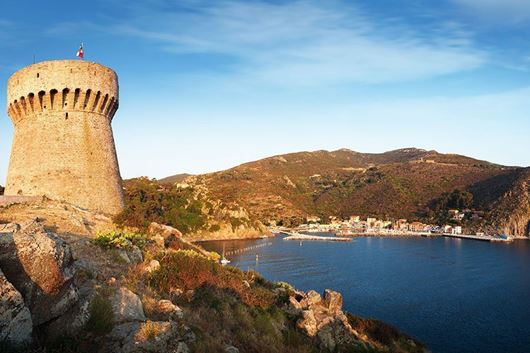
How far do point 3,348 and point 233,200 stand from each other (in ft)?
352

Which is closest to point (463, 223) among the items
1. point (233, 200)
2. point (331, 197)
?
point (331, 197)

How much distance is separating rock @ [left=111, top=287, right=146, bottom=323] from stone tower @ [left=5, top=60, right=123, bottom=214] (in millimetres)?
14847

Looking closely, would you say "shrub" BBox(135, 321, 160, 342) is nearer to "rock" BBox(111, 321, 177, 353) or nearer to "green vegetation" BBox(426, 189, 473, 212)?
"rock" BBox(111, 321, 177, 353)

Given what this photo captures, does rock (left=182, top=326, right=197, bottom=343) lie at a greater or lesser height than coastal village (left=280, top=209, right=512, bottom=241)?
greater

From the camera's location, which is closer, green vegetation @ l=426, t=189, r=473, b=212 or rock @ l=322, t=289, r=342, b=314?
rock @ l=322, t=289, r=342, b=314

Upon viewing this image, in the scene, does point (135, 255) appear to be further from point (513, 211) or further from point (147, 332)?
point (513, 211)

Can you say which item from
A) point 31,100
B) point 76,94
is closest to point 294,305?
point 76,94

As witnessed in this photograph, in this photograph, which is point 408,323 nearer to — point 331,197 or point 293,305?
point 293,305

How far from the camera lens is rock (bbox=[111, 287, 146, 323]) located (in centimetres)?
701

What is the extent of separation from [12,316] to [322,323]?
13.2 m

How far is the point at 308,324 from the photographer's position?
49.9ft

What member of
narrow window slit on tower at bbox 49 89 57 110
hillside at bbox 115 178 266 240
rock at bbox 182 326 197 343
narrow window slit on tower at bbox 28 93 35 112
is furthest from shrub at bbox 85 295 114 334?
hillside at bbox 115 178 266 240

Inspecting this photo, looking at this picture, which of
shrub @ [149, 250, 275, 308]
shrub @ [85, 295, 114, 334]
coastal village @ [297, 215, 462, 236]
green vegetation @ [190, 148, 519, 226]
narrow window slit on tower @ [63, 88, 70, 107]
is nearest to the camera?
shrub @ [85, 295, 114, 334]

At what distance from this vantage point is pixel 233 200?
11212cm
